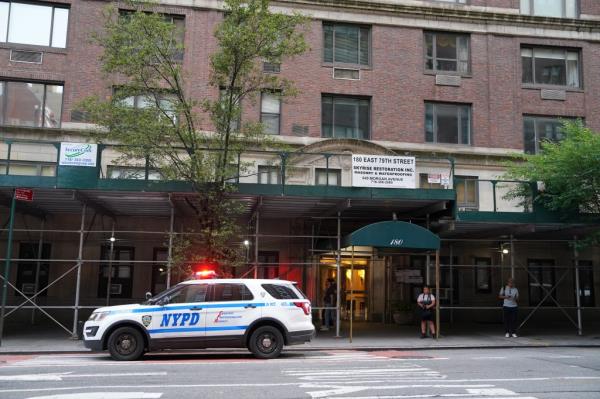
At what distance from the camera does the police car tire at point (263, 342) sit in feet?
40.7

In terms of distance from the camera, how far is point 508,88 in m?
25.5

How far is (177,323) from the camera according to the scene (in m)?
12.2

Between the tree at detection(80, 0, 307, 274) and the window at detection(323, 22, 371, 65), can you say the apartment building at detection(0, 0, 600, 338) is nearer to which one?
the window at detection(323, 22, 371, 65)

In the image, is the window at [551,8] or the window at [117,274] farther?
the window at [551,8]

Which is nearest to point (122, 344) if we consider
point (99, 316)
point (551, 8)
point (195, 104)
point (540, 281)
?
point (99, 316)

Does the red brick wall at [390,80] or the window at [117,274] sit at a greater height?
the red brick wall at [390,80]

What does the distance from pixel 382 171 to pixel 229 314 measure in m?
6.72

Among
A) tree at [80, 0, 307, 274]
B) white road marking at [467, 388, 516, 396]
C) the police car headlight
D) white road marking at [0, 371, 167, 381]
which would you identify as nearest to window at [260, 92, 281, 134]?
tree at [80, 0, 307, 274]

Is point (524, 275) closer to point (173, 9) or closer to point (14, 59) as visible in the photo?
point (173, 9)

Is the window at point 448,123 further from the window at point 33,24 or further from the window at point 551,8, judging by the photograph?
the window at point 33,24

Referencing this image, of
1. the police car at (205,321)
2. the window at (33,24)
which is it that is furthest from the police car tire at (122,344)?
the window at (33,24)

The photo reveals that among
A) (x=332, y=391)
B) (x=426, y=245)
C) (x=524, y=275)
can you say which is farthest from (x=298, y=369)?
(x=524, y=275)

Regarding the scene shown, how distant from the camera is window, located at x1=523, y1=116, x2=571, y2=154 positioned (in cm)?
2550

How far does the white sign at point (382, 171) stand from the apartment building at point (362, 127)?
6.97ft
